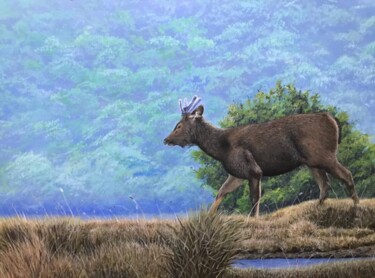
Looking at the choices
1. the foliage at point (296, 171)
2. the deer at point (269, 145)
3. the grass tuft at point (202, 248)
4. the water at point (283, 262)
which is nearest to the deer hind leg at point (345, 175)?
the deer at point (269, 145)

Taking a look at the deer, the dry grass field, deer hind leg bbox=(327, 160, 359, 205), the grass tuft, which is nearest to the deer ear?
the deer

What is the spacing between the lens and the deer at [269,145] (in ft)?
24.2

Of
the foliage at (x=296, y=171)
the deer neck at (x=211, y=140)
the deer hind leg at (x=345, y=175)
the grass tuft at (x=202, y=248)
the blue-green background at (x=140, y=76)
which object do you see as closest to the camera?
the grass tuft at (x=202, y=248)

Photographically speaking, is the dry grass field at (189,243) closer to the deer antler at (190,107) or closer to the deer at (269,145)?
the deer at (269,145)

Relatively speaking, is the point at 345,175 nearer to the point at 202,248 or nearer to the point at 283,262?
the point at 283,262

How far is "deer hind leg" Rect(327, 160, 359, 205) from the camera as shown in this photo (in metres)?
7.27

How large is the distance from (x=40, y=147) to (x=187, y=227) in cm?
391

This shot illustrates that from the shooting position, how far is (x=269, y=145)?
749 cm

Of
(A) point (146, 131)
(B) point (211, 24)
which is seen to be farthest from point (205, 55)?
(A) point (146, 131)

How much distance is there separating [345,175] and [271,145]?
70cm

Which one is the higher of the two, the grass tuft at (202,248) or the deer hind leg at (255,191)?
the deer hind leg at (255,191)

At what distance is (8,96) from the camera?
923cm

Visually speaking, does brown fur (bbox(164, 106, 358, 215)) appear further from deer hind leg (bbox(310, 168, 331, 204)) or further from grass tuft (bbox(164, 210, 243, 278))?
grass tuft (bbox(164, 210, 243, 278))

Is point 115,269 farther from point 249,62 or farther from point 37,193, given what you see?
point 249,62
